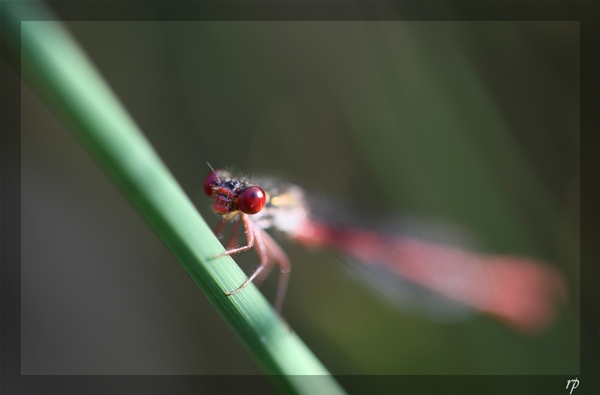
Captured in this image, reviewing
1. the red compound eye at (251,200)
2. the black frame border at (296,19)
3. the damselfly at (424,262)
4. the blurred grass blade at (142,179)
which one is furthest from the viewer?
the damselfly at (424,262)

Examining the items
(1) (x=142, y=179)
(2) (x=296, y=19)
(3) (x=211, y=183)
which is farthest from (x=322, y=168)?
(1) (x=142, y=179)

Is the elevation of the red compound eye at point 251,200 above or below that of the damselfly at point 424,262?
above

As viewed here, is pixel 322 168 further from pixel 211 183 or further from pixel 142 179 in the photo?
pixel 142 179

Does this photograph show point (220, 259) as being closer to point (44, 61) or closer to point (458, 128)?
point (44, 61)

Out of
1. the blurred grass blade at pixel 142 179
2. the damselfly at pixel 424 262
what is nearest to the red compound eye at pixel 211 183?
the damselfly at pixel 424 262

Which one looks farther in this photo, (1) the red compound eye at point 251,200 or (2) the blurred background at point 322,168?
(2) the blurred background at point 322,168

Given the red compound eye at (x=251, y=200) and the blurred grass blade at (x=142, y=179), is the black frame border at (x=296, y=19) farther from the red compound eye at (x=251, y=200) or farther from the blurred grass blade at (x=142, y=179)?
the blurred grass blade at (x=142, y=179)
